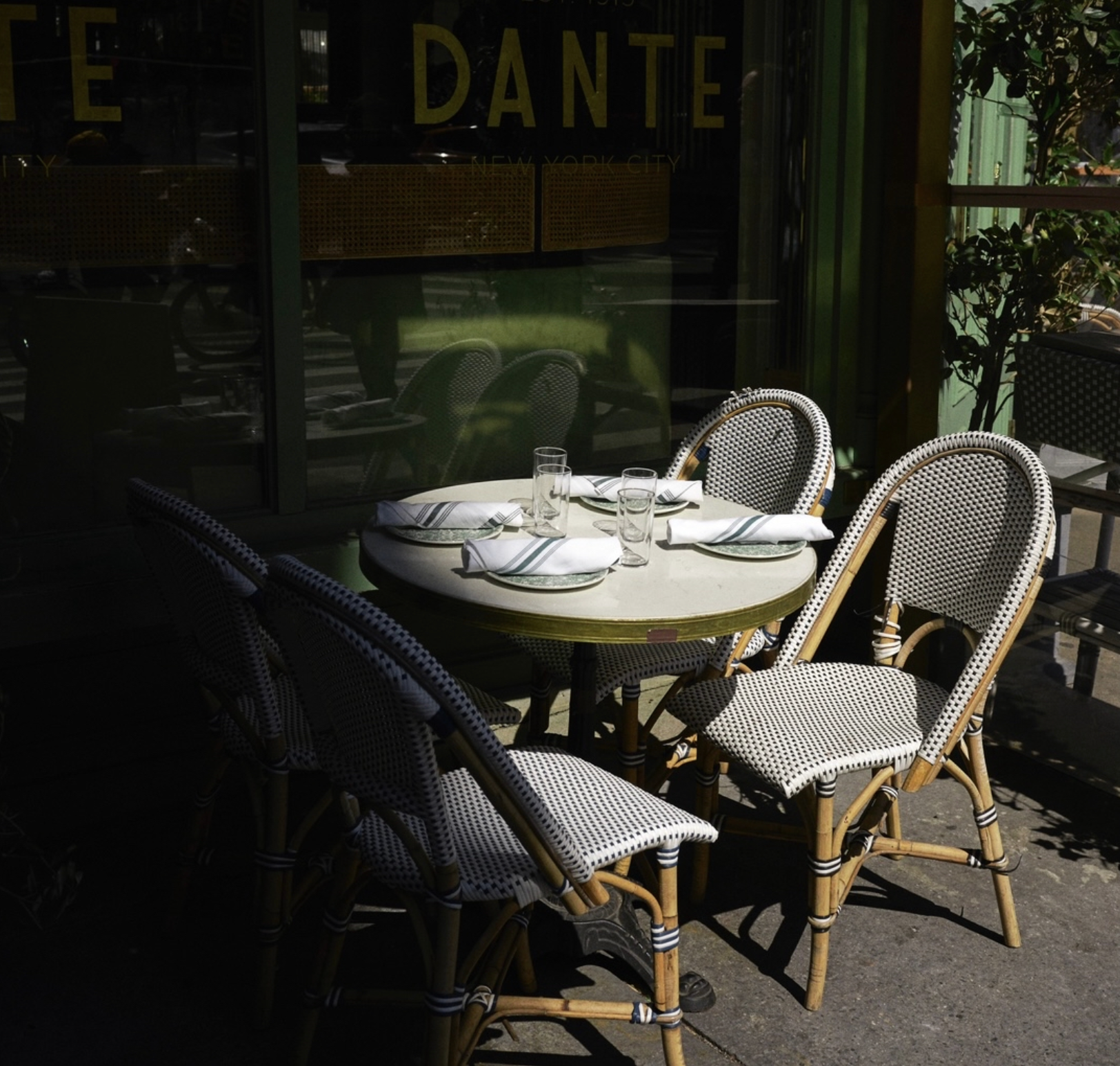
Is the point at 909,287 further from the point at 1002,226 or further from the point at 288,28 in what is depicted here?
the point at 288,28

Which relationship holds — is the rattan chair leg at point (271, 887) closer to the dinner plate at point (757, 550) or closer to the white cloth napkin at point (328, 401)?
the dinner plate at point (757, 550)

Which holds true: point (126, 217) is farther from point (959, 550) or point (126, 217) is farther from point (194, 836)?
point (959, 550)

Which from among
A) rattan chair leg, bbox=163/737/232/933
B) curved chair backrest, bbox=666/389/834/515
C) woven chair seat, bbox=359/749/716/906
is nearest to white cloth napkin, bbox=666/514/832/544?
curved chair backrest, bbox=666/389/834/515

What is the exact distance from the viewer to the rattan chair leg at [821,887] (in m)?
3.09

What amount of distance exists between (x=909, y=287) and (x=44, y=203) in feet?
8.63

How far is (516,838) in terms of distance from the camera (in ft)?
8.36

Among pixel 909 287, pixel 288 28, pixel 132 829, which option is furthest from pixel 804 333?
pixel 132 829

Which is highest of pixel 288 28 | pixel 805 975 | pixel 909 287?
pixel 288 28

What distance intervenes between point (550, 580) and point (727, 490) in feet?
4.24

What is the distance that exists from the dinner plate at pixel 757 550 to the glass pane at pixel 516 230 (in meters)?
1.32

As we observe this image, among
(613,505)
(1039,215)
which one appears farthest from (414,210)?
(1039,215)

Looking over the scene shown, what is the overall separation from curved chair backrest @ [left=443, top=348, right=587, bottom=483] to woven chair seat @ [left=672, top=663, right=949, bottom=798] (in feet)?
3.94

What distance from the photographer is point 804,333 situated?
188 inches

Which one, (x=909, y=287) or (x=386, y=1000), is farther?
(x=909, y=287)
